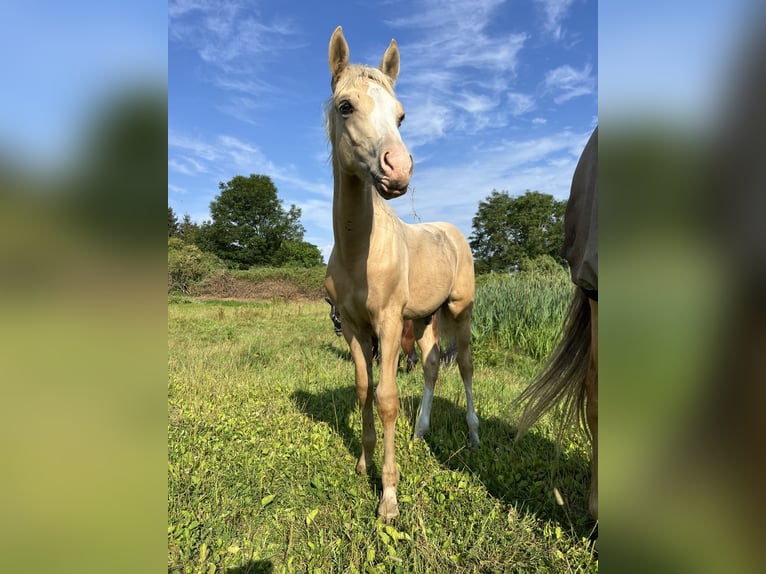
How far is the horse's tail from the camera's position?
217 cm

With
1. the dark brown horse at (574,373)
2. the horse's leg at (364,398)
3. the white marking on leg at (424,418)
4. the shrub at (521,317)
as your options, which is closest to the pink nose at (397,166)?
the dark brown horse at (574,373)

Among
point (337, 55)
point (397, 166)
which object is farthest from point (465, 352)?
point (337, 55)

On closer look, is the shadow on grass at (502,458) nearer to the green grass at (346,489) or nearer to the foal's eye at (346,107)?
the green grass at (346,489)

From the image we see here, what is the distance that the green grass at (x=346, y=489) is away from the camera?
198 centimetres

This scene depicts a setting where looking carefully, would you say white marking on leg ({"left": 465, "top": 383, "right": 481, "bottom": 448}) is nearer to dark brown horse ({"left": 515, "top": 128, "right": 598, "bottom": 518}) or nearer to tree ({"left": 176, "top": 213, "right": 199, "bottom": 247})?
dark brown horse ({"left": 515, "top": 128, "right": 598, "bottom": 518})

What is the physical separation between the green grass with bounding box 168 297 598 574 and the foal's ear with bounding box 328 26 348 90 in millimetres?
2686

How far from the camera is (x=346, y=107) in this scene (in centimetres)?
224

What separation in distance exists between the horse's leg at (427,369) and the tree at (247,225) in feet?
111

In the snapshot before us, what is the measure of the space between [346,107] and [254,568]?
246cm
